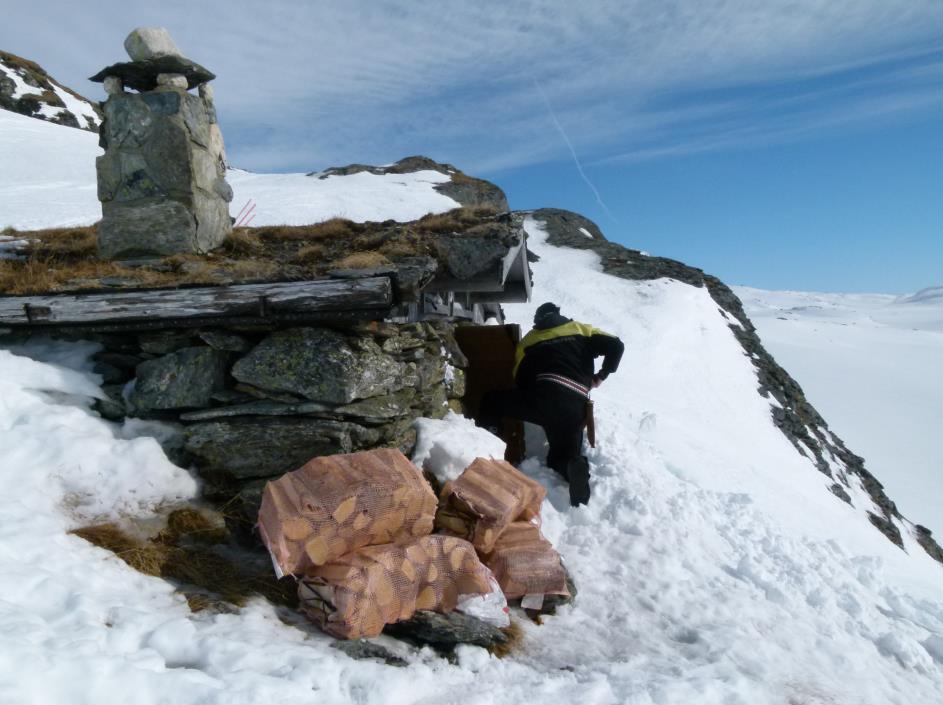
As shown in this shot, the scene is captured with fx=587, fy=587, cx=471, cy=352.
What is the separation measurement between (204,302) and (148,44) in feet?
11.1

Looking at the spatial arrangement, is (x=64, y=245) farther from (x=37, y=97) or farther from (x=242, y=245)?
(x=37, y=97)

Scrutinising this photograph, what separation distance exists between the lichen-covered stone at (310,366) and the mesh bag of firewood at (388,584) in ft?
4.63

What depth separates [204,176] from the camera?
6.57m

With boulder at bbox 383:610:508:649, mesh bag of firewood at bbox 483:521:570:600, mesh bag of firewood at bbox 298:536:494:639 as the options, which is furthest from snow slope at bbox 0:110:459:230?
boulder at bbox 383:610:508:649

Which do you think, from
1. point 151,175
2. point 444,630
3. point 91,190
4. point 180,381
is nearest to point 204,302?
point 180,381

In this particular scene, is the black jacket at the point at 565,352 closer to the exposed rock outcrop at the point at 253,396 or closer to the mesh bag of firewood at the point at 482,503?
the mesh bag of firewood at the point at 482,503

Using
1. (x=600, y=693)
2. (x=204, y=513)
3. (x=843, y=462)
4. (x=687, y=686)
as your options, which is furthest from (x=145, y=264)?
(x=843, y=462)

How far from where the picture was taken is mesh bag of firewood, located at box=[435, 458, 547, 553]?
4.68 meters

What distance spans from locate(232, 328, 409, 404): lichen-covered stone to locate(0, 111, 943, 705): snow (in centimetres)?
97

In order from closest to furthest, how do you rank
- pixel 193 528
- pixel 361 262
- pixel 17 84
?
1. pixel 193 528
2. pixel 361 262
3. pixel 17 84

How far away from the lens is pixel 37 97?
1865 inches

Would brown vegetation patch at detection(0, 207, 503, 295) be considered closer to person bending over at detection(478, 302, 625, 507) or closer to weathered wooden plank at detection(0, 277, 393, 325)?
weathered wooden plank at detection(0, 277, 393, 325)

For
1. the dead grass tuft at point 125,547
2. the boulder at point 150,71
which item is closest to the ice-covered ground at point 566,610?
the dead grass tuft at point 125,547

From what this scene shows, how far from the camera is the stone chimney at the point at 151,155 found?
623 cm
